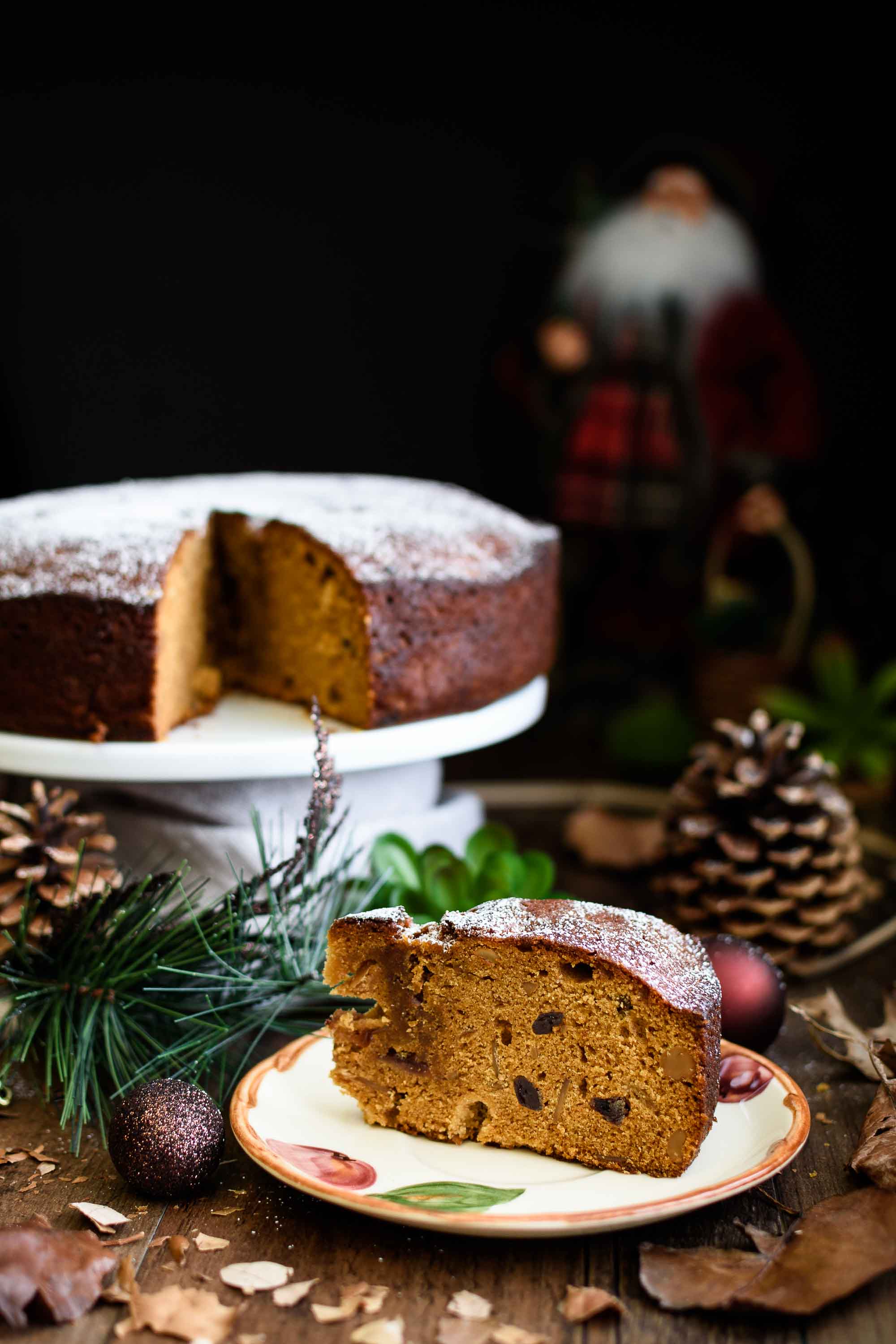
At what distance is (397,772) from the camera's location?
2.43 m

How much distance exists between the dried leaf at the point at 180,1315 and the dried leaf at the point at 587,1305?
1.06ft

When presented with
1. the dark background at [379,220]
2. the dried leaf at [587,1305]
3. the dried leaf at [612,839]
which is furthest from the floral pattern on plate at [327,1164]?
the dark background at [379,220]

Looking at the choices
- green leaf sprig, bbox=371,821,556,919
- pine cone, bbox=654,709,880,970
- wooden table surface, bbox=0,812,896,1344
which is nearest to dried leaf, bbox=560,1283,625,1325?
wooden table surface, bbox=0,812,896,1344

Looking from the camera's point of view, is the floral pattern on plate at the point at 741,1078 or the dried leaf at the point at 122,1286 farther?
the floral pattern on plate at the point at 741,1078

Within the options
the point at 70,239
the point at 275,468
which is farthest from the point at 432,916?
the point at 70,239

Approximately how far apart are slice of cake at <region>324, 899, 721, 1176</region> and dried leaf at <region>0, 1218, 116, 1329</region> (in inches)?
13.4

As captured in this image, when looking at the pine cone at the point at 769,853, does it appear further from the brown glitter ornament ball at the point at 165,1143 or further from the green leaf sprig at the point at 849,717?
the brown glitter ornament ball at the point at 165,1143

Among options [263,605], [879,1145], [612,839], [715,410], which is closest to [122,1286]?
[879,1145]

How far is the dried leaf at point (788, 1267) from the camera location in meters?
1.32

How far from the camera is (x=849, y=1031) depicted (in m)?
1.95

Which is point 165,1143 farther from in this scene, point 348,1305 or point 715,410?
point 715,410

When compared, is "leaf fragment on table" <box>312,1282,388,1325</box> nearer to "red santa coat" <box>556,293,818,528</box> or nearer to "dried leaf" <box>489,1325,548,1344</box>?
"dried leaf" <box>489,1325,548,1344</box>

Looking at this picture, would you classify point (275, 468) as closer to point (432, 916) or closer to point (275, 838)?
point (275, 838)

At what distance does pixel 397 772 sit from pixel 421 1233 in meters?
1.07
